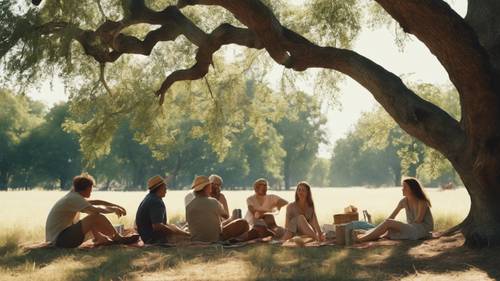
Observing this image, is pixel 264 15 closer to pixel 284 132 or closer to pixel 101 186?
pixel 284 132

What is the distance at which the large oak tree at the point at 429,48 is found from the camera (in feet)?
26.2

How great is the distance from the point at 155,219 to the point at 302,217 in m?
2.68

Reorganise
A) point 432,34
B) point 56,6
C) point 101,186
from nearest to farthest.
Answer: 1. point 432,34
2. point 56,6
3. point 101,186

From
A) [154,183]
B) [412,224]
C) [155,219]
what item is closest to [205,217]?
[155,219]

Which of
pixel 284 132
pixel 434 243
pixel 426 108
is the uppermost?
pixel 284 132

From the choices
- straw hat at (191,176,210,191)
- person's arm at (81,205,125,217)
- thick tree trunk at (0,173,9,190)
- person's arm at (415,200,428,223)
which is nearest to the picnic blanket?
person's arm at (415,200,428,223)

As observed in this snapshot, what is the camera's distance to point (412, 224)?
10.2 meters

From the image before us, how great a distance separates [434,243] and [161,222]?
15.3 feet

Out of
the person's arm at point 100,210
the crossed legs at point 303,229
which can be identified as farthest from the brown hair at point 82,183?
the crossed legs at point 303,229

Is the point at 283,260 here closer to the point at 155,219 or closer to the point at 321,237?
the point at 321,237

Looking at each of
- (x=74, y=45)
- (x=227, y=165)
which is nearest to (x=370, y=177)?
(x=227, y=165)

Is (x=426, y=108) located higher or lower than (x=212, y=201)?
higher

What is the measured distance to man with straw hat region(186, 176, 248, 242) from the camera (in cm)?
983

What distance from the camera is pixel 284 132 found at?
82062 mm
